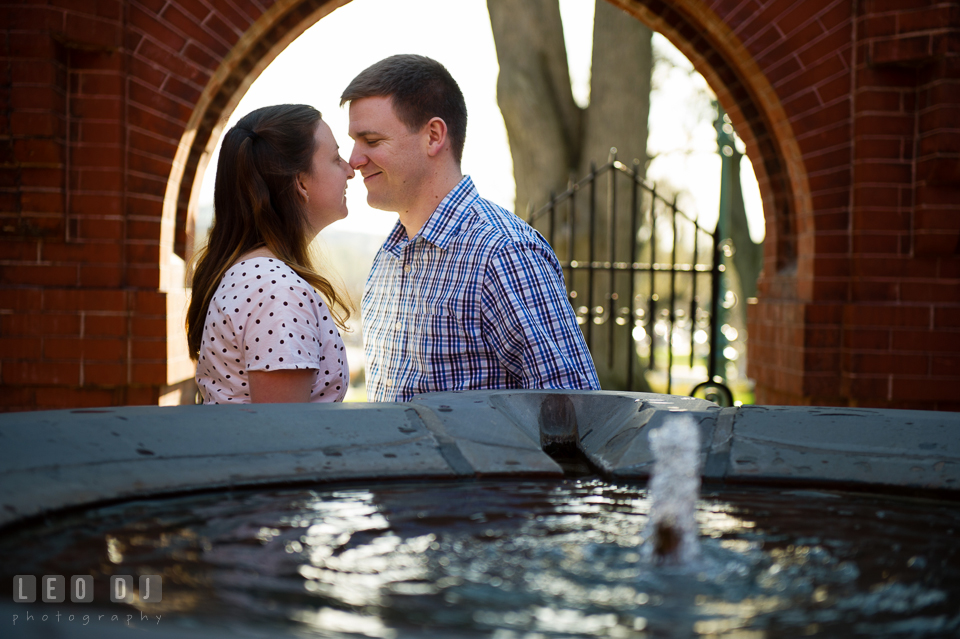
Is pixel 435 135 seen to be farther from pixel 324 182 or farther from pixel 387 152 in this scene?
pixel 324 182

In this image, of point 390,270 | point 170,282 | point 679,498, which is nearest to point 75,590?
point 679,498

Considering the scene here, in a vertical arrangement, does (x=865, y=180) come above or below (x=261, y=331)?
above

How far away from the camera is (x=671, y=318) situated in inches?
262

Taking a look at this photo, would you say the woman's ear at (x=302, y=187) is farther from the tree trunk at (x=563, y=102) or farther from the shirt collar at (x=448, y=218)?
the tree trunk at (x=563, y=102)

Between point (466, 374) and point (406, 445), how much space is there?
99 cm

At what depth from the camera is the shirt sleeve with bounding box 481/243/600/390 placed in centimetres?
249

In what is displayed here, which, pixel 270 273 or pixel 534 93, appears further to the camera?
pixel 534 93

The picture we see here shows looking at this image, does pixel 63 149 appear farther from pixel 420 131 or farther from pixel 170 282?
pixel 420 131

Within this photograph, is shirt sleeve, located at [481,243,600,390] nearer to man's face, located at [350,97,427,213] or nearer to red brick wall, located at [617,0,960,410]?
man's face, located at [350,97,427,213]

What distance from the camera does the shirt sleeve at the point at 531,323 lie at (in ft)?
8.18

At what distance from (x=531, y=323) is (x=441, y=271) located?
0.34 meters

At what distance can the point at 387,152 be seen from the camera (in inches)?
113

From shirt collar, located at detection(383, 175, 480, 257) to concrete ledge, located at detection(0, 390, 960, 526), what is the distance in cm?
94

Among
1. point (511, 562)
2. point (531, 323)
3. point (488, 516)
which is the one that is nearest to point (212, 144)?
point (531, 323)
